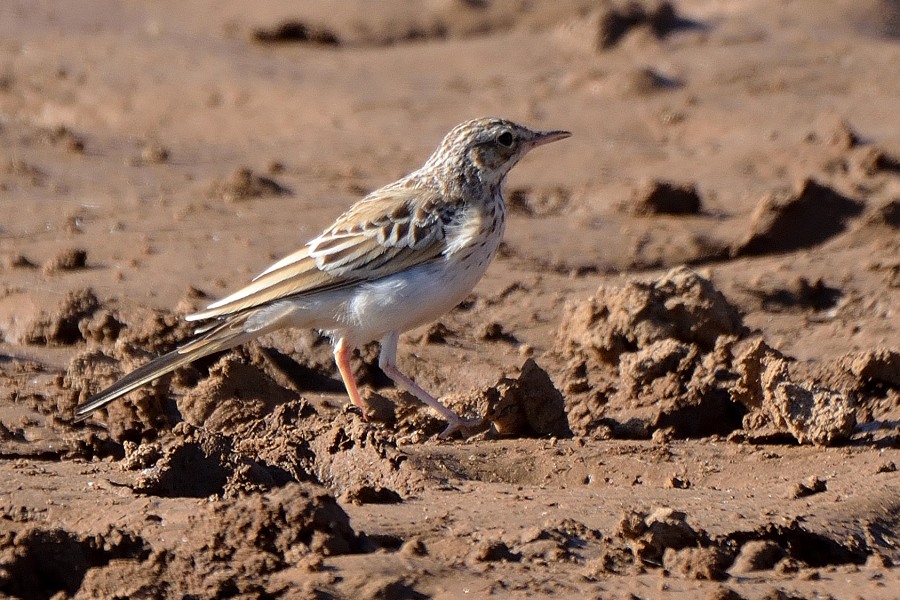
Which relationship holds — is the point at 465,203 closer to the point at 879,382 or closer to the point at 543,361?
the point at 543,361

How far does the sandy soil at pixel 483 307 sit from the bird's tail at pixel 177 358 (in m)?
0.15

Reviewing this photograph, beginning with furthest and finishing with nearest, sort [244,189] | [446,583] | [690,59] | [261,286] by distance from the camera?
[690,59]
[244,189]
[261,286]
[446,583]

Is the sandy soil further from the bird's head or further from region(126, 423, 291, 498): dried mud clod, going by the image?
the bird's head

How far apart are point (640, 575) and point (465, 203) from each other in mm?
2918

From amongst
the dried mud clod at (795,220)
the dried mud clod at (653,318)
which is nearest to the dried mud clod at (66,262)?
the dried mud clod at (653,318)

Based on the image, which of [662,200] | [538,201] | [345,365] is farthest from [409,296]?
[538,201]

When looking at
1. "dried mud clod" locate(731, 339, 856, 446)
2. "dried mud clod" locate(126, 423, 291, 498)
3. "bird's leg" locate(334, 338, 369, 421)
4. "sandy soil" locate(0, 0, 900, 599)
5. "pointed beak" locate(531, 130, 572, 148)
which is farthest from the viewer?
"pointed beak" locate(531, 130, 572, 148)

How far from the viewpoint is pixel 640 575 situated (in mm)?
4785

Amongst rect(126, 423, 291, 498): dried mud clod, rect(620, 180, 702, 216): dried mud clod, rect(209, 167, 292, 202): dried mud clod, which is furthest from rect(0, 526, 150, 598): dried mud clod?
rect(620, 180, 702, 216): dried mud clod

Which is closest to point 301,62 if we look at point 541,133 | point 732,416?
point 541,133

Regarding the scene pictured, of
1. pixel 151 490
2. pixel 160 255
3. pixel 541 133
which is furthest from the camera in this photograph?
pixel 160 255

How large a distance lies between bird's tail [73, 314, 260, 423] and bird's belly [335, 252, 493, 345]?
517 millimetres

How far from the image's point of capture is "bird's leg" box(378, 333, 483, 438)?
679cm

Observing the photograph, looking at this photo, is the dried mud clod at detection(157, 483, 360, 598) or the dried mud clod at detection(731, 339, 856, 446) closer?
the dried mud clod at detection(157, 483, 360, 598)
